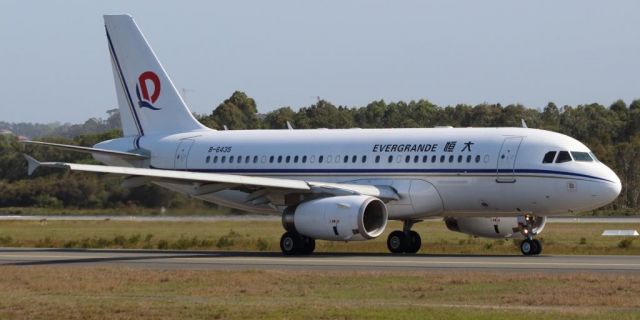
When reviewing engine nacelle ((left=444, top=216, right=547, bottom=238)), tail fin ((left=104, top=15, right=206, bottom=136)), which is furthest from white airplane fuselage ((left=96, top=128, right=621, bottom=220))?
tail fin ((left=104, top=15, right=206, bottom=136))

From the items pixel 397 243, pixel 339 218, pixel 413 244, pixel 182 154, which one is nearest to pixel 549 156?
pixel 413 244

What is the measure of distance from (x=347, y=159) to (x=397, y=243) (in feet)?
9.62

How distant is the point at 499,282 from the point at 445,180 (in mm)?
11926

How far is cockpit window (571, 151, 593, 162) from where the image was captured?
115 ft

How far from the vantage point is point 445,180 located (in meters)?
36.2

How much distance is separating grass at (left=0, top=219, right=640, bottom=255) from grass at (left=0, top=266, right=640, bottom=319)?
39.9 feet

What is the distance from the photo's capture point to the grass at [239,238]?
39938mm

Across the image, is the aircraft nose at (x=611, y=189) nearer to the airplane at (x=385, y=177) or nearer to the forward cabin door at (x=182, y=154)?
the airplane at (x=385, y=177)

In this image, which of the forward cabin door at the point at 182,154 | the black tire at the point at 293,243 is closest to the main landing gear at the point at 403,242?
the black tire at the point at 293,243

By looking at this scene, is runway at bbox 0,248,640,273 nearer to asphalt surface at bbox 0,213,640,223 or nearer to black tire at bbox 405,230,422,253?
black tire at bbox 405,230,422,253

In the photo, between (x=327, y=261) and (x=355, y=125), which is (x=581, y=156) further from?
(x=355, y=125)

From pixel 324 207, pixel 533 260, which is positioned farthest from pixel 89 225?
pixel 533 260

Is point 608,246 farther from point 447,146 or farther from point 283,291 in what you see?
point 283,291

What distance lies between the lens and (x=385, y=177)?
123 ft
